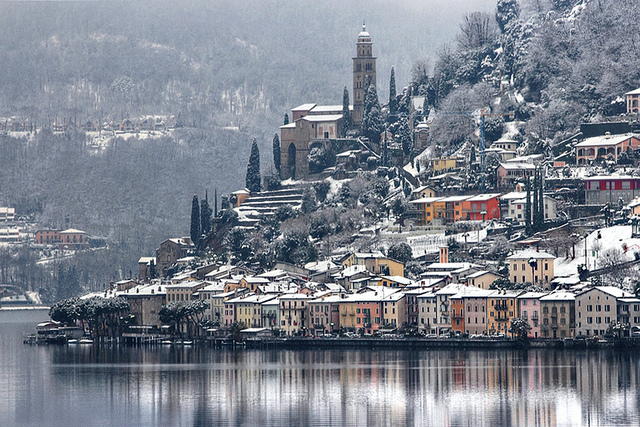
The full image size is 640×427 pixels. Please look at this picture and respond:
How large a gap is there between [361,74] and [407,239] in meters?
36.8

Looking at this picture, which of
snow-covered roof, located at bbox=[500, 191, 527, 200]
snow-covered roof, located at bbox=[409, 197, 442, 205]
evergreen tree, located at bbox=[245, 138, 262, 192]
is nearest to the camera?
snow-covered roof, located at bbox=[500, 191, 527, 200]

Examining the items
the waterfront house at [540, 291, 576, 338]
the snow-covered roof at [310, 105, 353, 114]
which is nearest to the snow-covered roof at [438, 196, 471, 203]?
the snow-covered roof at [310, 105, 353, 114]

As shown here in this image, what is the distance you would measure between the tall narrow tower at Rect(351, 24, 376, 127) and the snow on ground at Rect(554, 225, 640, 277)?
51.6 meters

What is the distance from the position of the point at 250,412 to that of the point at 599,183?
63.1 m

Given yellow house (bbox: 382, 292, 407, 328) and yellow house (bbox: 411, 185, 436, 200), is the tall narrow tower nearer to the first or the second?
yellow house (bbox: 411, 185, 436, 200)

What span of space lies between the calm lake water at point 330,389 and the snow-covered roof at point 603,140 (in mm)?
40724

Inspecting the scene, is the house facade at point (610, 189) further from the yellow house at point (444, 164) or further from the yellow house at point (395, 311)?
the yellow house at point (395, 311)

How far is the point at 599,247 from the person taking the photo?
124m

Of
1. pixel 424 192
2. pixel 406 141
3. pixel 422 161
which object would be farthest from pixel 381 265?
pixel 406 141

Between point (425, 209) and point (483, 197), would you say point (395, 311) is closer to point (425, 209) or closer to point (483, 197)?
point (483, 197)

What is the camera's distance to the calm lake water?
79938 mm

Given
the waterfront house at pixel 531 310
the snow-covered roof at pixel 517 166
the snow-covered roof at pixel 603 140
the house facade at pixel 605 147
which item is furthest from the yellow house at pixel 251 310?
the snow-covered roof at pixel 603 140

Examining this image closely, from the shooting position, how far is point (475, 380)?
91.8 metres

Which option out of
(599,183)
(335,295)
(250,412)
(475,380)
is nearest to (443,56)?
(599,183)
